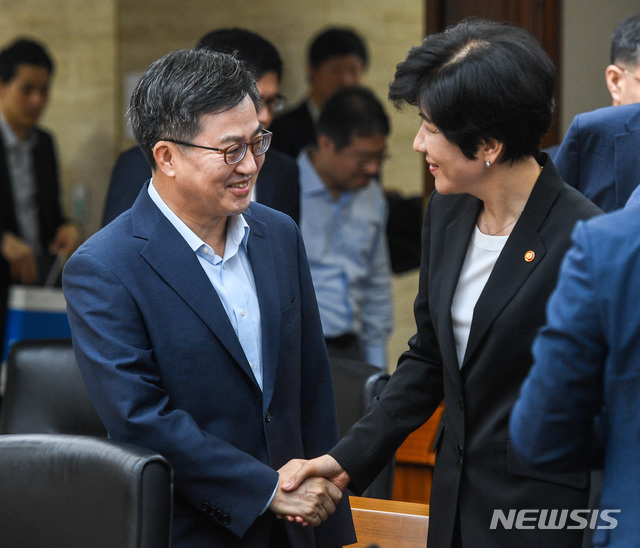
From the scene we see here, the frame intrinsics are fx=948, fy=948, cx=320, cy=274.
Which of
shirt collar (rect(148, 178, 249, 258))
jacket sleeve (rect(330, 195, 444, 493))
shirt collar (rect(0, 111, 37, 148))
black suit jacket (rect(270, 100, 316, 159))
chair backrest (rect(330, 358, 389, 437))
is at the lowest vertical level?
chair backrest (rect(330, 358, 389, 437))

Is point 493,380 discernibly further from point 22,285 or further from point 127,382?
point 22,285

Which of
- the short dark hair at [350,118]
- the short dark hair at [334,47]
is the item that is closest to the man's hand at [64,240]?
the short dark hair at [334,47]

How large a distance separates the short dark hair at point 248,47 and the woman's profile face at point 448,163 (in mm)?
1307

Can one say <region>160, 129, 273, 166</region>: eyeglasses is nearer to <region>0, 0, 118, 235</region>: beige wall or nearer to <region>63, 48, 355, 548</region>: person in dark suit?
<region>63, 48, 355, 548</region>: person in dark suit

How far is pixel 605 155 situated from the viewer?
2.67m

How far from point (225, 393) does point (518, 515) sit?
0.61 m

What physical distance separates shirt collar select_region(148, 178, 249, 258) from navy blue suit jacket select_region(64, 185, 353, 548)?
0.02 m

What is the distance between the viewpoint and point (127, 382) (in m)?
1.79

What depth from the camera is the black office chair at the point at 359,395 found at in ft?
8.77

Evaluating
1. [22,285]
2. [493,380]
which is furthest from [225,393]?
[22,285]

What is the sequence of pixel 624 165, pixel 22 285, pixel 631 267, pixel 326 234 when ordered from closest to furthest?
pixel 631 267 < pixel 624 165 < pixel 326 234 < pixel 22 285

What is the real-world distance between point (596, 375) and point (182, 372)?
87 cm

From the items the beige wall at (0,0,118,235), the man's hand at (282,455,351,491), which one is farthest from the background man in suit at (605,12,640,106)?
the beige wall at (0,0,118,235)

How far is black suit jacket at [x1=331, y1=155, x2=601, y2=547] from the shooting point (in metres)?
1.75
